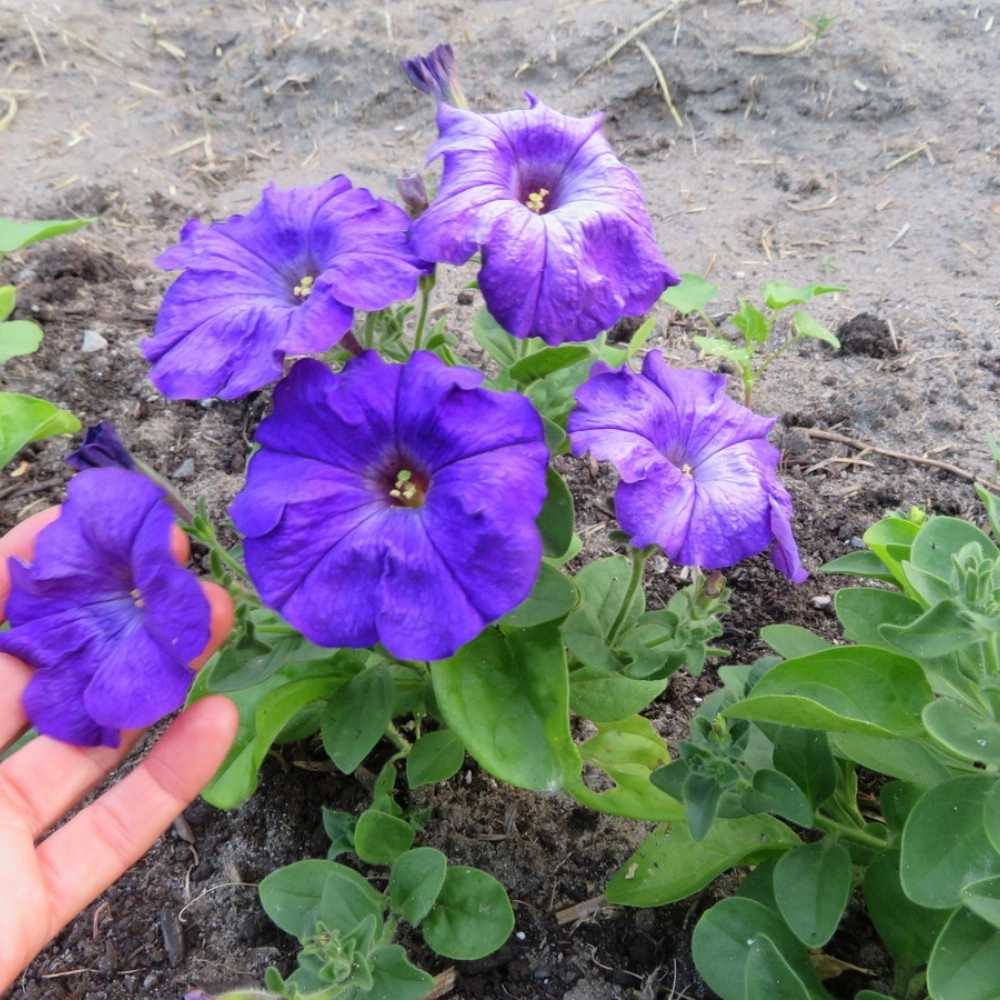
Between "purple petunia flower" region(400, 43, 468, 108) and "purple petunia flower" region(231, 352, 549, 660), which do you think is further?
"purple petunia flower" region(400, 43, 468, 108)

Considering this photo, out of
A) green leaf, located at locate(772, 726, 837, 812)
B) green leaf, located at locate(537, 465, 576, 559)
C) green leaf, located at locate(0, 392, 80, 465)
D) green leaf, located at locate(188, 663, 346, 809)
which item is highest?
green leaf, located at locate(537, 465, 576, 559)

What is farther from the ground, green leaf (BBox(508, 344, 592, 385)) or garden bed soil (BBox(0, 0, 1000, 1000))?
green leaf (BBox(508, 344, 592, 385))

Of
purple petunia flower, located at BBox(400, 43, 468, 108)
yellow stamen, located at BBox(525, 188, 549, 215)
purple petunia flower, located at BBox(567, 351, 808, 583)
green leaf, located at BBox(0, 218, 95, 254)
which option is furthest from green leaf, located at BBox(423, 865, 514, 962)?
green leaf, located at BBox(0, 218, 95, 254)

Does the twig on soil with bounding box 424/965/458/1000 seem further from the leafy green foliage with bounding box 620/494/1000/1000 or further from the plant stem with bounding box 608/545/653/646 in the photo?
the plant stem with bounding box 608/545/653/646

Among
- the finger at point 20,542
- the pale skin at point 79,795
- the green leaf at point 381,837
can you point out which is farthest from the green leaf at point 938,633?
the finger at point 20,542

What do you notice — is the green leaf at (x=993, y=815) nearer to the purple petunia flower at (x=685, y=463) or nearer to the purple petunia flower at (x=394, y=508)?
the purple petunia flower at (x=685, y=463)

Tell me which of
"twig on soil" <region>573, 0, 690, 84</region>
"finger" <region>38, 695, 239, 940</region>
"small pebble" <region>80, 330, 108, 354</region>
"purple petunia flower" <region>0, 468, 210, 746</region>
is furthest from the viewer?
"twig on soil" <region>573, 0, 690, 84</region>
